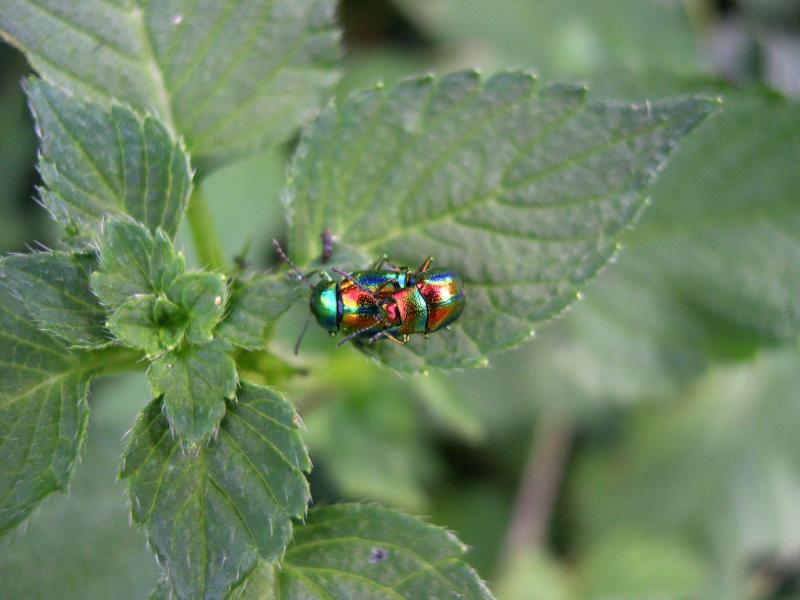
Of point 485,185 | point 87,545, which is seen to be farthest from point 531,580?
point 485,185

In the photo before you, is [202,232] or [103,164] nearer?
[103,164]

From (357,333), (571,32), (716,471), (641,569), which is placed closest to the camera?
(357,333)

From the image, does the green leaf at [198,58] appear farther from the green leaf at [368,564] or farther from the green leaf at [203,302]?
the green leaf at [368,564]

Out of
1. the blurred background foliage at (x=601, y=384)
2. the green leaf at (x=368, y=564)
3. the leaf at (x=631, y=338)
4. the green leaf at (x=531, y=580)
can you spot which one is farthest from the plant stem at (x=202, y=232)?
the green leaf at (x=531, y=580)

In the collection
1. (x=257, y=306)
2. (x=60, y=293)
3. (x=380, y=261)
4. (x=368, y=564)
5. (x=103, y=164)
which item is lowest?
(x=368, y=564)

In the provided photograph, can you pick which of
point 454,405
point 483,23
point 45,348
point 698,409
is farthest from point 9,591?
point 483,23

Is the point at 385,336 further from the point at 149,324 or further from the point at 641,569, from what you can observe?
the point at 641,569

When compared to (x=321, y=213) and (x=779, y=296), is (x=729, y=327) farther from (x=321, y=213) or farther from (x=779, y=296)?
(x=321, y=213)
